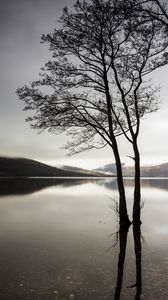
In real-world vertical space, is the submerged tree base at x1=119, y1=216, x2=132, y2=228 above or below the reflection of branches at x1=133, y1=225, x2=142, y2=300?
above

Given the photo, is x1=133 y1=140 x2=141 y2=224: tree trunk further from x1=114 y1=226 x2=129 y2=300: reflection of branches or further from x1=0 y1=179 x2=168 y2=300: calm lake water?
x1=114 y1=226 x2=129 y2=300: reflection of branches


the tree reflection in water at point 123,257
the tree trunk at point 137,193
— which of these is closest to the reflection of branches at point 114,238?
the tree reflection in water at point 123,257

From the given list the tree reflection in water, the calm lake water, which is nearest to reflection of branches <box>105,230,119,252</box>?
the calm lake water

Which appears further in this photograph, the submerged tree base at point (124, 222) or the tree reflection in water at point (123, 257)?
the submerged tree base at point (124, 222)

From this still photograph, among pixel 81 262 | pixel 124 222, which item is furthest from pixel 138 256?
pixel 124 222

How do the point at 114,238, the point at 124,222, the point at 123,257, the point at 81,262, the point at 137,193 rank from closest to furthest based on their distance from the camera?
the point at 81,262
the point at 123,257
the point at 114,238
the point at 124,222
the point at 137,193

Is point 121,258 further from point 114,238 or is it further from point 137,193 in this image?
point 137,193

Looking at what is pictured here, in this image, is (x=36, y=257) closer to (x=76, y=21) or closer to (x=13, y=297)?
(x=13, y=297)

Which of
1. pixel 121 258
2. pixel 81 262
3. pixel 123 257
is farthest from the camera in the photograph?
pixel 123 257

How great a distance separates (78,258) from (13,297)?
3686 mm

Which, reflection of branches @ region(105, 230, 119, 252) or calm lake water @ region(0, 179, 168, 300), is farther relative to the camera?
reflection of branches @ region(105, 230, 119, 252)

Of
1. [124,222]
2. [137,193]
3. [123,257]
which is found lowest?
[123,257]

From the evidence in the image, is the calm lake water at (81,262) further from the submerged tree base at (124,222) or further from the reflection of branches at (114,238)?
the submerged tree base at (124,222)

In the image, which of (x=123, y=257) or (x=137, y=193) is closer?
(x=123, y=257)
